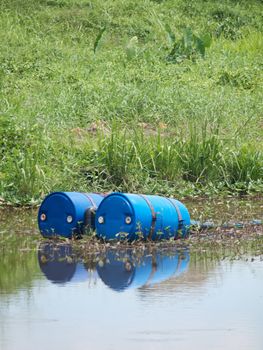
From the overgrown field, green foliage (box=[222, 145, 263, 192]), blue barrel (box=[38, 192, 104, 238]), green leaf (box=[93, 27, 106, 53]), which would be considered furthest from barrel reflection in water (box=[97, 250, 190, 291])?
green leaf (box=[93, 27, 106, 53])

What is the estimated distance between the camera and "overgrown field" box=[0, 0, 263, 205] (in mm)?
12977

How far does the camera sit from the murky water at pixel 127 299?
6.54 meters

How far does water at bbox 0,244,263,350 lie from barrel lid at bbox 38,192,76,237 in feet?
0.78

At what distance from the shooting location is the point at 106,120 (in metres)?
15.4

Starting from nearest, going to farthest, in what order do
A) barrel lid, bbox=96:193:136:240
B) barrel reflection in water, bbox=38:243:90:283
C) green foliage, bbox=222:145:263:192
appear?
barrel reflection in water, bbox=38:243:90:283 < barrel lid, bbox=96:193:136:240 < green foliage, bbox=222:145:263:192

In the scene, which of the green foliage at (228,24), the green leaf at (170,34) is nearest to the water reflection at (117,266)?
the green leaf at (170,34)

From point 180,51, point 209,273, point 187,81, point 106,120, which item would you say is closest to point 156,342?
point 209,273

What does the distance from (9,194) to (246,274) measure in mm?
4272

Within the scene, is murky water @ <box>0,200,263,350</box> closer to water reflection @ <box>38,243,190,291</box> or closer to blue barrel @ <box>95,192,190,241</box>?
water reflection @ <box>38,243,190,291</box>

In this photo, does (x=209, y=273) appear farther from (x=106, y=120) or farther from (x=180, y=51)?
(x=180, y=51)

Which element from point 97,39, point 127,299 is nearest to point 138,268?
point 127,299

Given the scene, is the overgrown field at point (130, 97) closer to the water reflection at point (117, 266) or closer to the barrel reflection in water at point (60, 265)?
the barrel reflection in water at point (60, 265)

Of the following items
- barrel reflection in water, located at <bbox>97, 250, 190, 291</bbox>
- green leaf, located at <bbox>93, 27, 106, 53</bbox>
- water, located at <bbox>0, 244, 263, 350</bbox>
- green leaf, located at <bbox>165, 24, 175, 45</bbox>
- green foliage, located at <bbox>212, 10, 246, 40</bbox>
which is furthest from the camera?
green foliage, located at <bbox>212, 10, 246, 40</bbox>

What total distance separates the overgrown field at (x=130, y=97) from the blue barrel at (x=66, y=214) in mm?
2194
